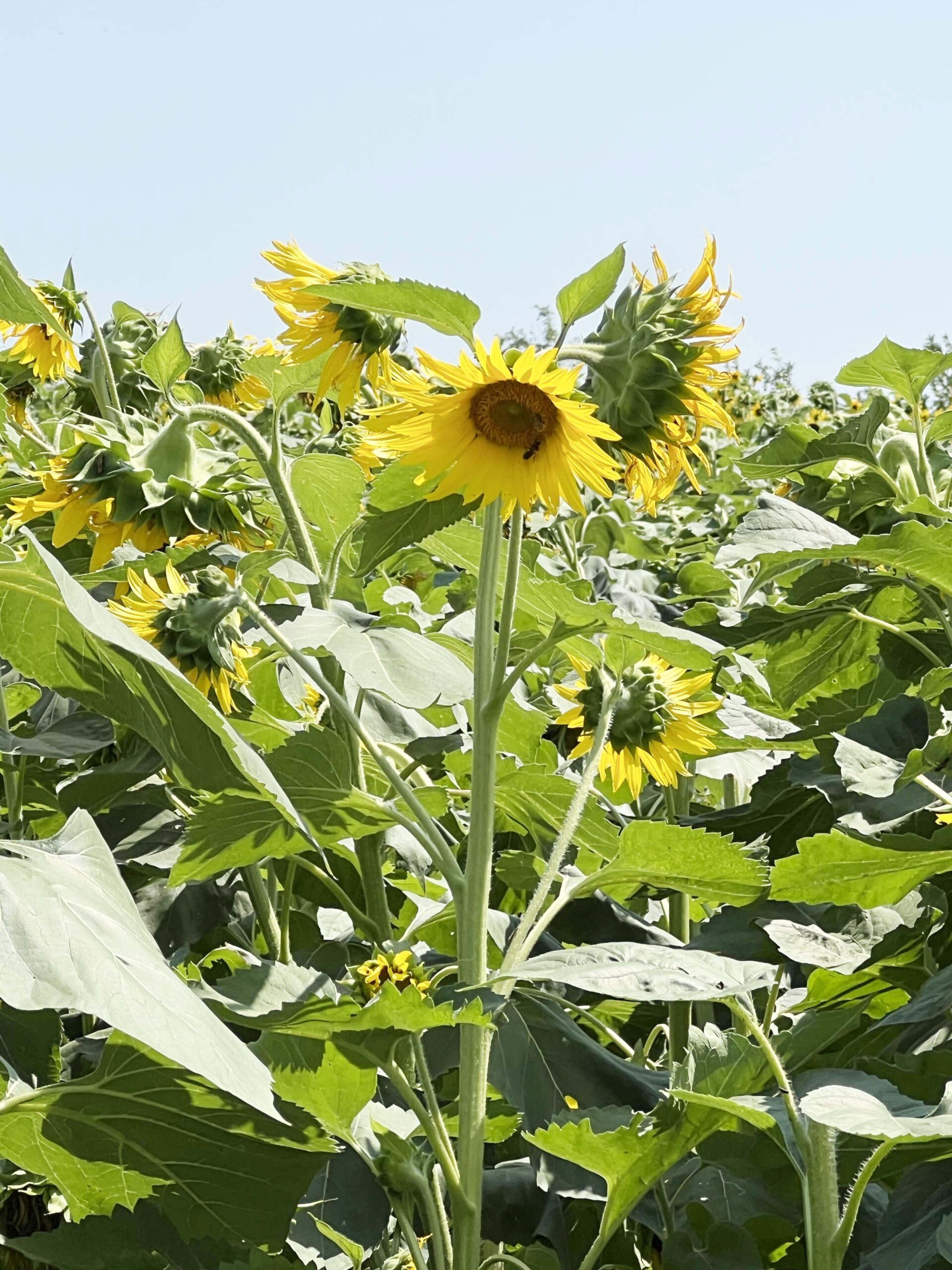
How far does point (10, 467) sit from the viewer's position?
92.4 inches

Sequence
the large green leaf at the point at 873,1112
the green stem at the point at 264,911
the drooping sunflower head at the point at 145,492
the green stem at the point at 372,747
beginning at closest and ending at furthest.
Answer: the large green leaf at the point at 873,1112, the green stem at the point at 372,747, the drooping sunflower head at the point at 145,492, the green stem at the point at 264,911

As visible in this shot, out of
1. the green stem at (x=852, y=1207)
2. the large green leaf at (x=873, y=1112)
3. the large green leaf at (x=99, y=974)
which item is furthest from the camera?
the green stem at (x=852, y=1207)

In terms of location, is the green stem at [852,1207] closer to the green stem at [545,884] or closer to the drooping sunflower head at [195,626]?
the green stem at [545,884]

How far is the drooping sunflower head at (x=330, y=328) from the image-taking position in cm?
144

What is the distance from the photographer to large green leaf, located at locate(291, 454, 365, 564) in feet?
5.19

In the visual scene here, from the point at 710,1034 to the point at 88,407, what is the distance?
162 centimetres

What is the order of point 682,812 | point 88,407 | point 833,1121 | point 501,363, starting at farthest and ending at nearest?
point 88,407
point 682,812
point 501,363
point 833,1121

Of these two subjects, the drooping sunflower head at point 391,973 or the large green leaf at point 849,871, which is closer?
the large green leaf at point 849,871

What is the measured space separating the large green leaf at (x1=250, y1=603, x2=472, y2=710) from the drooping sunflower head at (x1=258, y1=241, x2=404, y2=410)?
27cm

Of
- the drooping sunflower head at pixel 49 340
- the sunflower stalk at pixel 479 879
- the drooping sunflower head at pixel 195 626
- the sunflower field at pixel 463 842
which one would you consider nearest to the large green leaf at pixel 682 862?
the sunflower field at pixel 463 842

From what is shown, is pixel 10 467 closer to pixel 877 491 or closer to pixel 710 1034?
pixel 877 491

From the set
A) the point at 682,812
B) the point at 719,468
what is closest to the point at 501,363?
the point at 682,812

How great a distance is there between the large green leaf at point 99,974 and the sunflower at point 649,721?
830mm

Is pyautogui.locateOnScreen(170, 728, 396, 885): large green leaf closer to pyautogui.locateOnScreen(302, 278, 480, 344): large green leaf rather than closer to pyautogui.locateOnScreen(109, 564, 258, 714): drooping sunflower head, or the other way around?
pyautogui.locateOnScreen(109, 564, 258, 714): drooping sunflower head
